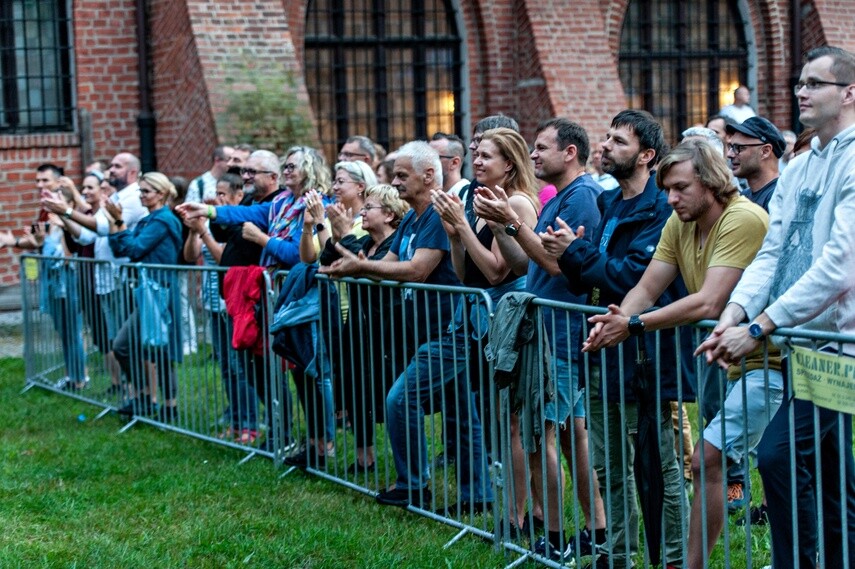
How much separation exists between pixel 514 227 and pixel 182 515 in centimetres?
251

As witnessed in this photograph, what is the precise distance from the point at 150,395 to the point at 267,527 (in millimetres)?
3077

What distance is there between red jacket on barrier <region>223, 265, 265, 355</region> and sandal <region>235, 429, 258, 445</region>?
667mm

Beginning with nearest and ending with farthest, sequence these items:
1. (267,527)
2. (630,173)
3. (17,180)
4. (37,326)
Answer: (630,173), (267,527), (37,326), (17,180)

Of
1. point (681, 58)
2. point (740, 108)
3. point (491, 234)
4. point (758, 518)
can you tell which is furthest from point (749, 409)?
point (681, 58)

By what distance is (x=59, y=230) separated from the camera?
11.6m

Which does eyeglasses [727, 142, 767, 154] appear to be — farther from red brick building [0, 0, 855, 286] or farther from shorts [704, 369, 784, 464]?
red brick building [0, 0, 855, 286]

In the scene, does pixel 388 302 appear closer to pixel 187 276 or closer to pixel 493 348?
pixel 493 348

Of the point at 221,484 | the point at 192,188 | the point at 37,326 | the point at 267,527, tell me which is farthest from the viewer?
the point at 192,188

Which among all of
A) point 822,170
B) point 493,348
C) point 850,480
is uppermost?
point 822,170

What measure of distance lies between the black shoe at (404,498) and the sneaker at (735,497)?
1.52 m

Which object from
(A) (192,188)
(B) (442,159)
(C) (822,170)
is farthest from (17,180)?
(C) (822,170)

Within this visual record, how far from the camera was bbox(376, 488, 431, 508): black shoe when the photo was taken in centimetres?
661

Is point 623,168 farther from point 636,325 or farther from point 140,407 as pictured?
point 140,407

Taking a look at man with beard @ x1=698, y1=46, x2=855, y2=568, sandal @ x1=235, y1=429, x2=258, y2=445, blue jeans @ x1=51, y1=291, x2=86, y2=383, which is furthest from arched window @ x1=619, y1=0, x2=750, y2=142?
man with beard @ x1=698, y1=46, x2=855, y2=568
